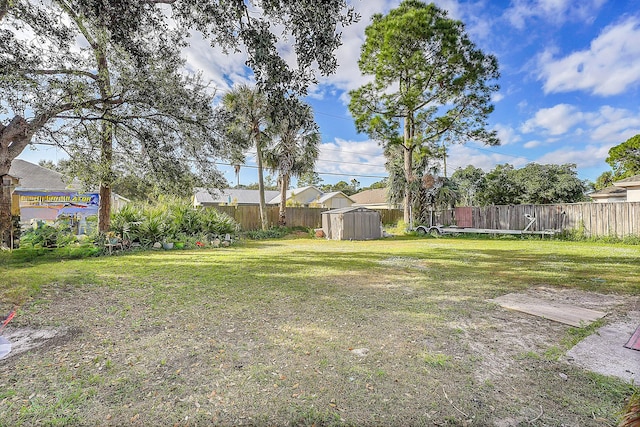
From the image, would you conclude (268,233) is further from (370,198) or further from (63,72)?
(370,198)

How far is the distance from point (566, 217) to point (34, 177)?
2547 cm

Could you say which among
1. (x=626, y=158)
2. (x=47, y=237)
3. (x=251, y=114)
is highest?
(x=251, y=114)

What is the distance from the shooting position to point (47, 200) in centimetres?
1270

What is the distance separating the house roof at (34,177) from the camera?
13.8 metres

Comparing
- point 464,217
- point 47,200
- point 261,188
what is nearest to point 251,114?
point 261,188

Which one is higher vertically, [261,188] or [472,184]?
[472,184]

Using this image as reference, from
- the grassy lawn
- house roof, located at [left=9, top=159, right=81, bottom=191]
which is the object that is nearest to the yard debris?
the grassy lawn

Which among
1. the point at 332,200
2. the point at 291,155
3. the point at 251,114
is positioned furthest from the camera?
the point at 332,200

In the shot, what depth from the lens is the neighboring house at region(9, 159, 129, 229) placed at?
11789 millimetres

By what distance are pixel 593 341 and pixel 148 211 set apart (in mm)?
11847

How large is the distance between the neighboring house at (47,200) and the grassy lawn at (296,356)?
28.6ft

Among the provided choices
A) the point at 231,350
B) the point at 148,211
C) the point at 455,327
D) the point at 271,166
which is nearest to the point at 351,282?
the point at 455,327

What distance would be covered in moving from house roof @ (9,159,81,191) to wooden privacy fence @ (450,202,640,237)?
20868 mm

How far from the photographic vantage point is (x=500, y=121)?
53.9ft
